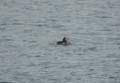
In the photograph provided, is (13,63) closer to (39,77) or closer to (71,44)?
(39,77)

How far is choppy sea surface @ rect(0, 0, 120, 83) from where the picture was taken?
29.4 metres

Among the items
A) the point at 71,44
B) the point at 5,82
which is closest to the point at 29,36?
the point at 71,44

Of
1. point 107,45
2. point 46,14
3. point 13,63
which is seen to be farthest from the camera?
point 46,14

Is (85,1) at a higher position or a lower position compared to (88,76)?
higher

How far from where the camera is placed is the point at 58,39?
3459cm

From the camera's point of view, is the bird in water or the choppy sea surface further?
the bird in water

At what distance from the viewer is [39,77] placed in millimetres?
28891

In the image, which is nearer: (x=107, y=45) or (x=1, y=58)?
(x=1, y=58)

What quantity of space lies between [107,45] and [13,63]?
567 centimetres

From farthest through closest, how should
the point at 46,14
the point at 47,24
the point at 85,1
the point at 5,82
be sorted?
1. the point at 85,1
2. the point at 46,14
3. the point at 47,24
4. the point at 5,82

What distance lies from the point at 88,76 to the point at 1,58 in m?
4.57

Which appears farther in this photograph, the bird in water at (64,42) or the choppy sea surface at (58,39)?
the bird in water at (64,42)

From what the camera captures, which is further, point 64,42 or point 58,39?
point 58,39

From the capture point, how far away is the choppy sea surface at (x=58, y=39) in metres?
29.4
